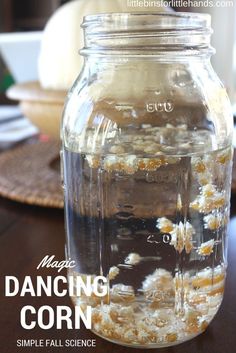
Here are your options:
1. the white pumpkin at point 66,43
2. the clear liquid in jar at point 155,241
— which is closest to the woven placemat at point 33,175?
the white pumpkin at point 66,43

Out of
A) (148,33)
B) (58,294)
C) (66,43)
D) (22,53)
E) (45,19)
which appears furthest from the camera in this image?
(45,19)

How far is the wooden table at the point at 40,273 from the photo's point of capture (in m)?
0.41

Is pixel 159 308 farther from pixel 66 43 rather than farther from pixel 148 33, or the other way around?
pixel 66 43

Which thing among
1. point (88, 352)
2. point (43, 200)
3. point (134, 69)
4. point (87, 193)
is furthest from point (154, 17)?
point (43, 200)

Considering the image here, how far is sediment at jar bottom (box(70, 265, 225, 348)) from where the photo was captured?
42 centimetres

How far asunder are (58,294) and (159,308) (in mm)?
123

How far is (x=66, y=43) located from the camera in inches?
→ 32.8

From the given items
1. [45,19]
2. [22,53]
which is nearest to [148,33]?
[22,53]

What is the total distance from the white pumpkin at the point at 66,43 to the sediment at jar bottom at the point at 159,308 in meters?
0.48

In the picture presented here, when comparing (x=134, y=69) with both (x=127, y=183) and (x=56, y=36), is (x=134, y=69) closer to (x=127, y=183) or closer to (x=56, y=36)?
(x=127, y=183)

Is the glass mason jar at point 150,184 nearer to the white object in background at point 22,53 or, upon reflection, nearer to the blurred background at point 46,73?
the blurred background at point 46,73

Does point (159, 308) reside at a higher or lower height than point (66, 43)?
lower

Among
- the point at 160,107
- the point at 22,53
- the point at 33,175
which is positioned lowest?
the point at 33,175

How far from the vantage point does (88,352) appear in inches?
15.9
